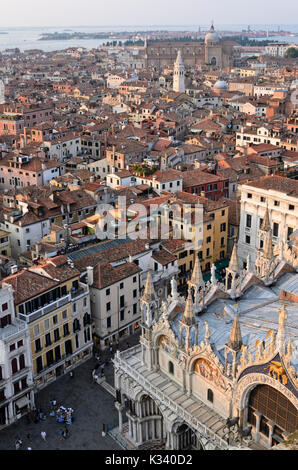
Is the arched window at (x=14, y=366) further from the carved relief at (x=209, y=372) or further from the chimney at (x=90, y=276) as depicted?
the carved relief at (x=209, y=372)

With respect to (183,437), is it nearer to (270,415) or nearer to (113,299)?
(270,415)

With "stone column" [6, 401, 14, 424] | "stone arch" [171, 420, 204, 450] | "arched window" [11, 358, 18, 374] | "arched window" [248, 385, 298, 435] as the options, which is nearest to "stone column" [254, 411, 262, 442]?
"arched window" [248, 385, 298, 435]

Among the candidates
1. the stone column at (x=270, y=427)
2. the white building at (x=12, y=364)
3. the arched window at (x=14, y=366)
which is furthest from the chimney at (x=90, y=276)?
the stone column at (x=270, y=427)

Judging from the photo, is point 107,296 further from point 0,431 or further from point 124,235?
point 0,431

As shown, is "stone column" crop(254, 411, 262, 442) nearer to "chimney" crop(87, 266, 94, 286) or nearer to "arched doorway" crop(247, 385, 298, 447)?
"arched doorway" crop(247, 385, 298, 447)

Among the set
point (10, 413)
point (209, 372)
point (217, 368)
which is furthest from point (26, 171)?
point (217, 368)

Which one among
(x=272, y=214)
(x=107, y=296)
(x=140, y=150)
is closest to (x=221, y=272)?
(x=272, y=214)
